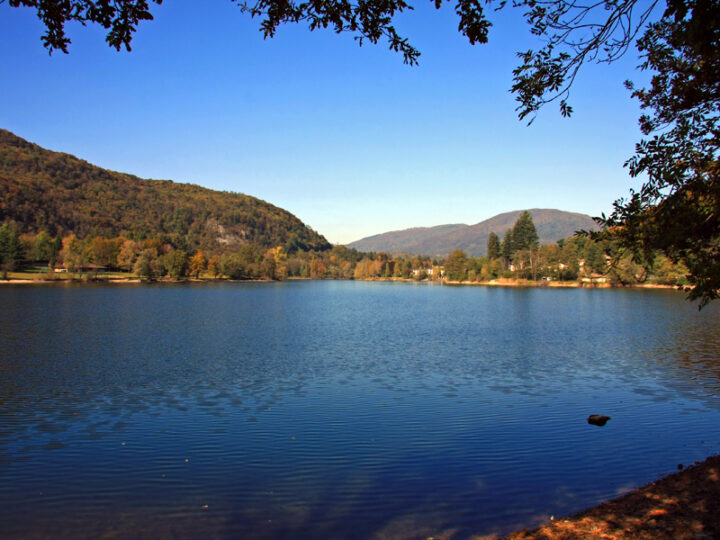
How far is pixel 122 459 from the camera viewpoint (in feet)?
35.7

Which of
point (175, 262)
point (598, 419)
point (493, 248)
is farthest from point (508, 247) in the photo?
point (598, 419)

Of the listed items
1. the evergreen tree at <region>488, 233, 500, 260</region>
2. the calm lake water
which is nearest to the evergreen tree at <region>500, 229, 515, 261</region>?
the evergreen tree at <region>488, 233, 500, 260</region>

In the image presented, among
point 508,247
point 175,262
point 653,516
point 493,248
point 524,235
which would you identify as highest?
point 524,235

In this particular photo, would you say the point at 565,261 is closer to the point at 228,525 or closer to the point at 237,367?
the point at 237,367

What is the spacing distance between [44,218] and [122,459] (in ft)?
723

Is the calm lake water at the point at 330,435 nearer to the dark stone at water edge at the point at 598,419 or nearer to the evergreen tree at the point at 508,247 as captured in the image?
the dark stone at water edge at the point at 598,419

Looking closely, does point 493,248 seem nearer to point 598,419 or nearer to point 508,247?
point 508,247

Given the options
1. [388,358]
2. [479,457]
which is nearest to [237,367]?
[388,358]

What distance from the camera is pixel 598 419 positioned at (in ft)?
45.5

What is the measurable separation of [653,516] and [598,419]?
7.02 meters

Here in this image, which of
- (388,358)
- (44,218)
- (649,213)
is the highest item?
(44,218)

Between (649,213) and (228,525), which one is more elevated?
(649,213)

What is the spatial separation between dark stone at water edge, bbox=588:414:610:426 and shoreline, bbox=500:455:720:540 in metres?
4.71

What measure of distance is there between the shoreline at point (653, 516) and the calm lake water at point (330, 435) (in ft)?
2.66
